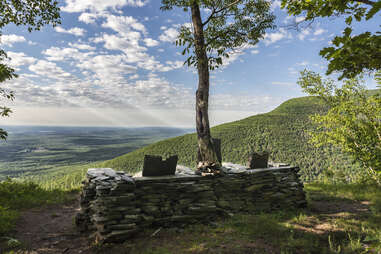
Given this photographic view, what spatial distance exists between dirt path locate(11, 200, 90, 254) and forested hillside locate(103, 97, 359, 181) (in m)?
34.2

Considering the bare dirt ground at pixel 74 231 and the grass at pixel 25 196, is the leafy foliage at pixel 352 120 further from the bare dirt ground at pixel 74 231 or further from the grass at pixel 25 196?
the grass at pixel 25 196

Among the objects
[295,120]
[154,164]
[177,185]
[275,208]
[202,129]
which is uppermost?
[295,120]

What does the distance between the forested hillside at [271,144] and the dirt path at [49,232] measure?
3422 centimetres

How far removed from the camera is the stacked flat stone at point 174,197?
5.43 metres

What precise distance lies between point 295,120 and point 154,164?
63.6m

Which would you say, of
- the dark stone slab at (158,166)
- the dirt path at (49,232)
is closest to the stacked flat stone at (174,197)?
the dark stone slab at (158,166)

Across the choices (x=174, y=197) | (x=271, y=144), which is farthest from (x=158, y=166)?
(x=271, y=144)

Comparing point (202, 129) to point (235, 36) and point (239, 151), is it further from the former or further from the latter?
point (239, 151)

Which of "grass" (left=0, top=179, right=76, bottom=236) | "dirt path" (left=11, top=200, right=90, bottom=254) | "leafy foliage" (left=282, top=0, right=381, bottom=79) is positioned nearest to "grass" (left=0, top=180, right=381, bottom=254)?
"dirt path" (left=11, top=200, right=90, bottom=254)

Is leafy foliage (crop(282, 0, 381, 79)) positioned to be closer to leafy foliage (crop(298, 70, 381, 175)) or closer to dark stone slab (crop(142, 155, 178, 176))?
dark stone slab (crop(142, 155, 178, 176))

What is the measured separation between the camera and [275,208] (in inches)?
292

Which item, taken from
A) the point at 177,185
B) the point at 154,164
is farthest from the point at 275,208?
the point at 154,164

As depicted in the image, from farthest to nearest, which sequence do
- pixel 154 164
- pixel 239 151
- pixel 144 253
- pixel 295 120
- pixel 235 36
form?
pixel 295 120
pixel 239 151
pixel 235 36
pixel 154 164
pixel 144 253

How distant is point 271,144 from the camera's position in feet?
155
